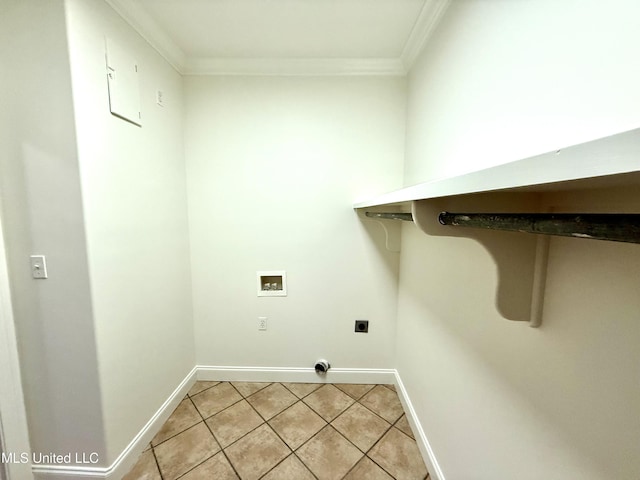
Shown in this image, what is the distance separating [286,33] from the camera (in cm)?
139

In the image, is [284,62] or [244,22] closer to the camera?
[244,22]

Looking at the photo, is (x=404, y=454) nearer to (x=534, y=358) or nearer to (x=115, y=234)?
(x=534, y=358)

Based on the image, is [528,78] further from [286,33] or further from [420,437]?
[420,437]

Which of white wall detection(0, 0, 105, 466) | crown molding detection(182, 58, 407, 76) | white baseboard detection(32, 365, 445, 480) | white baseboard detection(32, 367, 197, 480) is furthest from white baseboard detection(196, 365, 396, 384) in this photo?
crown molding detection(182, 58, 407, 76)

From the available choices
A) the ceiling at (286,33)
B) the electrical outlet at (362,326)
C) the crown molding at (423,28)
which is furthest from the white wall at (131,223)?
the crown molding at (423,28)

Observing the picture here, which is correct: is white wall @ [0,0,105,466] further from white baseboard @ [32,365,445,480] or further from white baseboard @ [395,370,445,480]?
white baseboard @ [395,370,445,480]

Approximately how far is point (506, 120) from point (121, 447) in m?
2.14

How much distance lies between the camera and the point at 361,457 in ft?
4.24

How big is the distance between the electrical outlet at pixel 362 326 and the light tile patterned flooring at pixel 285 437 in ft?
1.40

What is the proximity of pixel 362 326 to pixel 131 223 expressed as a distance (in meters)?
1.61

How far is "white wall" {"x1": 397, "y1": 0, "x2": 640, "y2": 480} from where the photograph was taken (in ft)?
1.48

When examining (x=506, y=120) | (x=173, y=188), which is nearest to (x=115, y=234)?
(x=173, y=188)

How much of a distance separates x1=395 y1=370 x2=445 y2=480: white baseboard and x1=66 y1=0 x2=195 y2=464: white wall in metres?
1.53

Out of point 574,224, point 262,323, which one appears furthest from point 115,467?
point 574,224
